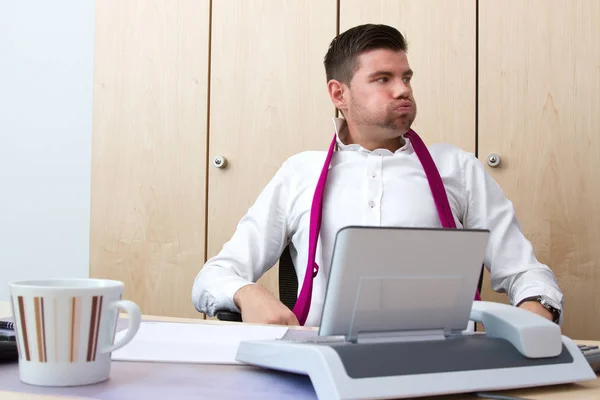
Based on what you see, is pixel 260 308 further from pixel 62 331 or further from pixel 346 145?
pixel 62 331

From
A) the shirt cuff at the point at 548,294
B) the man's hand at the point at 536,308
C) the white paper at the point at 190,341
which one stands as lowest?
the man's hand at the point at 536,308

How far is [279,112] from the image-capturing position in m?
2.42

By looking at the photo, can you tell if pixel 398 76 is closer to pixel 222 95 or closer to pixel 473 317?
pixel 222 95

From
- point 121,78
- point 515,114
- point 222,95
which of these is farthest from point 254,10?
point 515,114

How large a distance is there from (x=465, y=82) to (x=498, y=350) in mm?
1630

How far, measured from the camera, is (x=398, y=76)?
1.88m

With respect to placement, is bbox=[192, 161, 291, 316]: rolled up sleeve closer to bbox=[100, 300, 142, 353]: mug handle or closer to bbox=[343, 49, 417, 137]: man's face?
bbox=[343, 49, 417, 137]: man's face

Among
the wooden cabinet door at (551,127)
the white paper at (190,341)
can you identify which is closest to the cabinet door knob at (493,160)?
the wooden cabinet door at (551,127)

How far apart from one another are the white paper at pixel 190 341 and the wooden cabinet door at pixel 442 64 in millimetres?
1335

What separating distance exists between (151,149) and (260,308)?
4.16 feet

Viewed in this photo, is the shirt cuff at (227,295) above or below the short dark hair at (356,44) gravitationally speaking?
below

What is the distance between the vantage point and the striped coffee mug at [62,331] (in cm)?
65

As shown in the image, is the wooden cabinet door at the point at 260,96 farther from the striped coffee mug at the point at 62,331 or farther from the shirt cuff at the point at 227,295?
the striped coffee mug at the point at 62,331

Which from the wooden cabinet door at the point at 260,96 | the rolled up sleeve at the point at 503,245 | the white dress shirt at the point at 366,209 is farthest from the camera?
the wooden cabinet door at the point at 260,96
